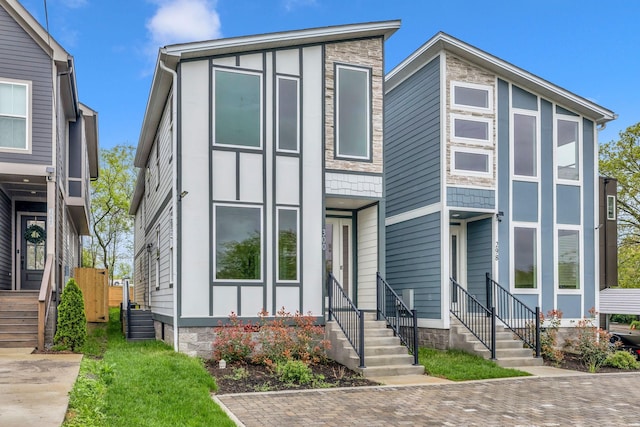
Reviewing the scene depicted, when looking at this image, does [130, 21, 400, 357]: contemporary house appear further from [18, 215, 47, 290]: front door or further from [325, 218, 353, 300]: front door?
[18, 215, 47, 290]: front door

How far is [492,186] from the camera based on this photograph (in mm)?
13703

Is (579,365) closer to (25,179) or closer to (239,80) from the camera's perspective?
(239,80)

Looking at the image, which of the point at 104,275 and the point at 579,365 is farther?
the point at 104,275

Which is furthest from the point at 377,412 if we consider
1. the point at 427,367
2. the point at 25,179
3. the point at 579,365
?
the point at 25,179

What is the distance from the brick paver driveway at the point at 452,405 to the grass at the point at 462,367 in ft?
1.49

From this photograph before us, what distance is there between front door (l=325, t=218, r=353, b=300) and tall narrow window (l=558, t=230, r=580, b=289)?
539cm

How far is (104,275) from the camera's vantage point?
17344 millimetres

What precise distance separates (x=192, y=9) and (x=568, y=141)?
10662mm

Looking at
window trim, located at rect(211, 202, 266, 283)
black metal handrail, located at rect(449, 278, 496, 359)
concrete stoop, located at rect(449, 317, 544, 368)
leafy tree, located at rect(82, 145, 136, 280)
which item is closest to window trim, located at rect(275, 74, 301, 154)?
window trim, located at rect(211, 202, 266, 283)

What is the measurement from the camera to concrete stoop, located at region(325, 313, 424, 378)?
10.3m

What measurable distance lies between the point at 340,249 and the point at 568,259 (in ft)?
19.4

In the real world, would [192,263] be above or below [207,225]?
below

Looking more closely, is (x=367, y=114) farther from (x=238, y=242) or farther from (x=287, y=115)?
(x=238, y=242)

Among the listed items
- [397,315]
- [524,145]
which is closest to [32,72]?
[397,315]
